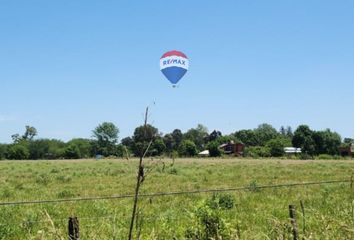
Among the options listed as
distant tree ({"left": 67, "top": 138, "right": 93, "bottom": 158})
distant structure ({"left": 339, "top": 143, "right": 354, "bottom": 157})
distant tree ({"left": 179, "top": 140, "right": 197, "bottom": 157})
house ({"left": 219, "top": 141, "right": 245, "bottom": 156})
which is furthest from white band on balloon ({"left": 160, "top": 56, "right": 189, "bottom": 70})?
house ({"left": 219, "top": 141, "right": 245, "bottom": 156})

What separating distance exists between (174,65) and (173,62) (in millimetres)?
445

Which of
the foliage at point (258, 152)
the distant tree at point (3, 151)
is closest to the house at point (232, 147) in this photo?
the foliage at point (258, 152)

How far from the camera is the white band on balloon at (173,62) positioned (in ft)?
121

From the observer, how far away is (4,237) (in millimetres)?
9516

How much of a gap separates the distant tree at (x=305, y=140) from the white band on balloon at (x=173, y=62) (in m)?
101

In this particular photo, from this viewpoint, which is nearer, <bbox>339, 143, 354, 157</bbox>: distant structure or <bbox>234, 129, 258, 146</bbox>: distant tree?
<bbox>339, 143, 354, 157</bbox>: distant structure

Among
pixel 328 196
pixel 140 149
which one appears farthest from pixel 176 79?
pixel 140 149

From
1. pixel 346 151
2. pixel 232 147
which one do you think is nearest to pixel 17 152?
pixel 232 147

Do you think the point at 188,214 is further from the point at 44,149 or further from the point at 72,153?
the point at 44,149

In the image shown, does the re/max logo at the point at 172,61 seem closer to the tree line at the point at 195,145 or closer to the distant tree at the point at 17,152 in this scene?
the tree line at the point at 195,145

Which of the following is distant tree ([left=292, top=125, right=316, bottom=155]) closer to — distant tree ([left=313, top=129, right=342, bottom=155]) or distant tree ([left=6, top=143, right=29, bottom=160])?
distant tree ([left=313, top=129, right=342, bottom=155])

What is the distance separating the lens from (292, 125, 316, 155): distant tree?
13300cm

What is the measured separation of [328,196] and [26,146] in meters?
145

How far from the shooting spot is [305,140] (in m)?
135
